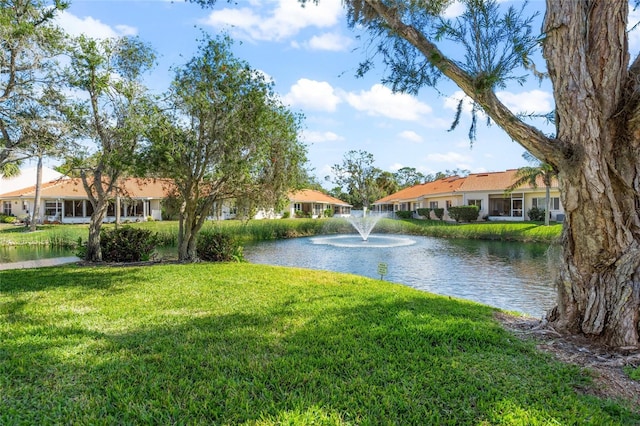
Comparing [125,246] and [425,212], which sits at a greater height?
[425,212]

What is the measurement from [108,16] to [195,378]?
9.68m

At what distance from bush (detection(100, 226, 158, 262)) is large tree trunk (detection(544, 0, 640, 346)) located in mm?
11647

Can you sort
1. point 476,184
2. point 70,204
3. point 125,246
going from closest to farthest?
Result: point 125,246 → point 70,204 → point 476,184

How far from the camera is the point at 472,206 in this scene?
104 feet

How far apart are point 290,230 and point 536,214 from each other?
1992cm

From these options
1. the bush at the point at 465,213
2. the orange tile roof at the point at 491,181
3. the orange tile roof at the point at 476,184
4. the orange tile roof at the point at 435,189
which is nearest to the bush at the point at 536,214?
the orange tile roof at the point at 476,184

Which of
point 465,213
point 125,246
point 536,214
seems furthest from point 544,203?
point 125,246

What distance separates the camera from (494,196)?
3325 centimetres

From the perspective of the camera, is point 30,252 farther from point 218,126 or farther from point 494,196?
point 494,196

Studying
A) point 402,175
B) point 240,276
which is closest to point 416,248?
point 240,276

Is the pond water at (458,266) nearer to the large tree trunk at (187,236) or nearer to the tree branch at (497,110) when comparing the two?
the tree branch at (497,110)

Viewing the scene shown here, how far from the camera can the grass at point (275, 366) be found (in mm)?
2881

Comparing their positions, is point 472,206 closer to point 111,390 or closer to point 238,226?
point 238,226

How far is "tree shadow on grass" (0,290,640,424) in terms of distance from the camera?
9.41ft
